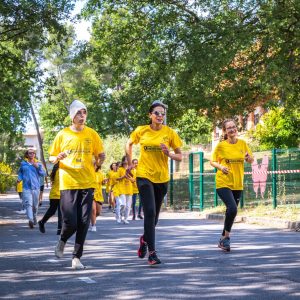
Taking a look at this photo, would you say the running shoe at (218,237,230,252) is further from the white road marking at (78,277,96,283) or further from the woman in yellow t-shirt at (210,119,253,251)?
the white road marking at (78,277,96,283)

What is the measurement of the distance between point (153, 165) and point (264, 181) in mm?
13575

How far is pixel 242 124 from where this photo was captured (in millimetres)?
30016

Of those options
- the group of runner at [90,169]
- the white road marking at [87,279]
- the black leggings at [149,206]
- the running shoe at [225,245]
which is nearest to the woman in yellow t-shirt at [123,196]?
the running shoe at [225,245]

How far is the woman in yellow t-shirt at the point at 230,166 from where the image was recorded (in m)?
11.2

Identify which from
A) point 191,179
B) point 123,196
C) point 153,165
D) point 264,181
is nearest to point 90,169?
point 153,165

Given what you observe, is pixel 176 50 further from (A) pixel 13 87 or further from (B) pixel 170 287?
(B) pixel 170 287

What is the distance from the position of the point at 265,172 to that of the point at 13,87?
27.8 feet

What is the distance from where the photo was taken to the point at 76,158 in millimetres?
9164

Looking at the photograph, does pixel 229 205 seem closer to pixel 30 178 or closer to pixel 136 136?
pixel 136 136

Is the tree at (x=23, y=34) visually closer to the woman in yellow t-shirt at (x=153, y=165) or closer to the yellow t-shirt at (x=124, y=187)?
the yellow t-shirt at (x=124, y=187)

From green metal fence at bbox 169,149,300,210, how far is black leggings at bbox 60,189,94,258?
11.9 meters

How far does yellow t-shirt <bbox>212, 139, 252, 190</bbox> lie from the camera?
37.1 feet

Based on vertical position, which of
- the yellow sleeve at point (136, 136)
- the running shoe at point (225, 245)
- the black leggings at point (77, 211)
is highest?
the yellow sleeve at point (136, 136)

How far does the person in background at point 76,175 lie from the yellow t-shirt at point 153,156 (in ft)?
2.19
